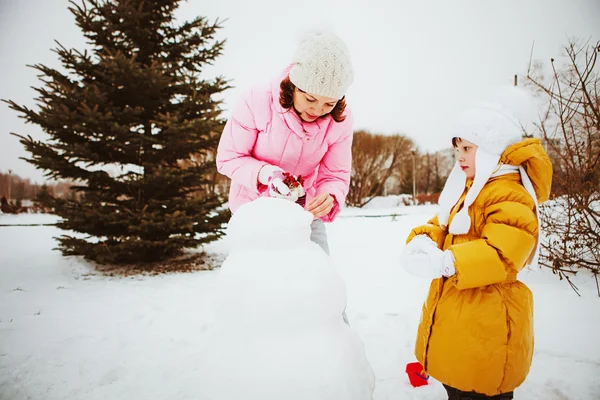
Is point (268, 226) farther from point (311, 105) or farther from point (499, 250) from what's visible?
point (499, 250)

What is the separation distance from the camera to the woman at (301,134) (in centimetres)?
160

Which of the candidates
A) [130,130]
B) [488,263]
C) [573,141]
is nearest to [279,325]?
[488,263]

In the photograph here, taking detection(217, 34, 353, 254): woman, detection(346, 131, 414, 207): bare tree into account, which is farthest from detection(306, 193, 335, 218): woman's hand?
detection(346, 131, 414, 207): bare tree

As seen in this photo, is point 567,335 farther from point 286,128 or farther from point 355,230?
point 355,230

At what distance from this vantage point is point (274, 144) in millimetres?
1866

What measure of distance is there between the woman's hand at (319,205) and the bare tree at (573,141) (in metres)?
3.22

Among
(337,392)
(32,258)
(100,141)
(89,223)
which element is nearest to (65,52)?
(100,141)

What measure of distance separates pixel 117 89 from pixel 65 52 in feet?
3.43

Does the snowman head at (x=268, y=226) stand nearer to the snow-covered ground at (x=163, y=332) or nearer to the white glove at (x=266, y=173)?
the white glove at (x=266, y=173)

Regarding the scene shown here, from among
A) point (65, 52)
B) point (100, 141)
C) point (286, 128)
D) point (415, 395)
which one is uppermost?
point (65, 52)

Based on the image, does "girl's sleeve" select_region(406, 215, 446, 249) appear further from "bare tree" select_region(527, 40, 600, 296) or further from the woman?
"bare tree" select_region(527, 40, 600, 296)

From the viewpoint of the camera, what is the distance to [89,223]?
565 centimetres

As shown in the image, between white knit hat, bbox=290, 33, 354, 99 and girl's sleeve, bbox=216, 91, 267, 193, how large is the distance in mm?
367

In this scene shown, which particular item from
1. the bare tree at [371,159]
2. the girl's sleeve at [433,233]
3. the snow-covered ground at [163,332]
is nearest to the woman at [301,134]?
the girl's sleeve at [433,233]
